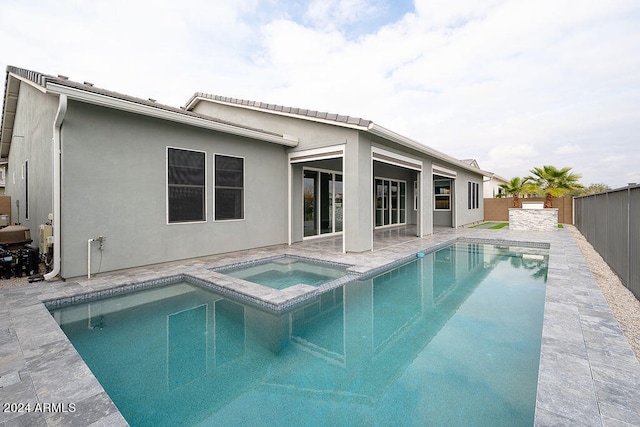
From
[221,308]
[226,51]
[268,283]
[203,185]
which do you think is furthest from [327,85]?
[221,308]

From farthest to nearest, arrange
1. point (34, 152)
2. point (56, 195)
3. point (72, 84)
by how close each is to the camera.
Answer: point (34, 152), point (56, 195), point (72, 84)

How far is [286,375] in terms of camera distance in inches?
121

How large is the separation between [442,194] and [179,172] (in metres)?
14.8

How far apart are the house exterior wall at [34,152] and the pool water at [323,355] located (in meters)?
4.80

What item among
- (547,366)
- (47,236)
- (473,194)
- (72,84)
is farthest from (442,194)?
(47,236)

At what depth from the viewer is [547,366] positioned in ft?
8.98

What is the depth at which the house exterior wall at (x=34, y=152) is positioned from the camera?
23.9ft

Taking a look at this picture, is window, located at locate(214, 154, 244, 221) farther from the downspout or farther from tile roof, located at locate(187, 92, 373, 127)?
the downspout

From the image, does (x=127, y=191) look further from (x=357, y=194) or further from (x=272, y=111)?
(x=357, y=194)

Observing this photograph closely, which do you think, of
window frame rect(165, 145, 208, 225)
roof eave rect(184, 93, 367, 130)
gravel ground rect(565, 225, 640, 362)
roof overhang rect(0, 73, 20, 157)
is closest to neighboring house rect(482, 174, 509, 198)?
gravel ground rect(565, 225, 640, 362)

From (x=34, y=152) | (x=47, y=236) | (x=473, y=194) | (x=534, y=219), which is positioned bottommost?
(x=47, y=236)

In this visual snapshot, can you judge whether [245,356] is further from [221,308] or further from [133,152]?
[133,152]

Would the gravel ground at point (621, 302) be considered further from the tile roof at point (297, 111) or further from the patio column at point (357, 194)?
the tile roof at point (297, 111)

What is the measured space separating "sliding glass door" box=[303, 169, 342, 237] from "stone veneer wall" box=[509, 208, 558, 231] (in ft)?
31.5
